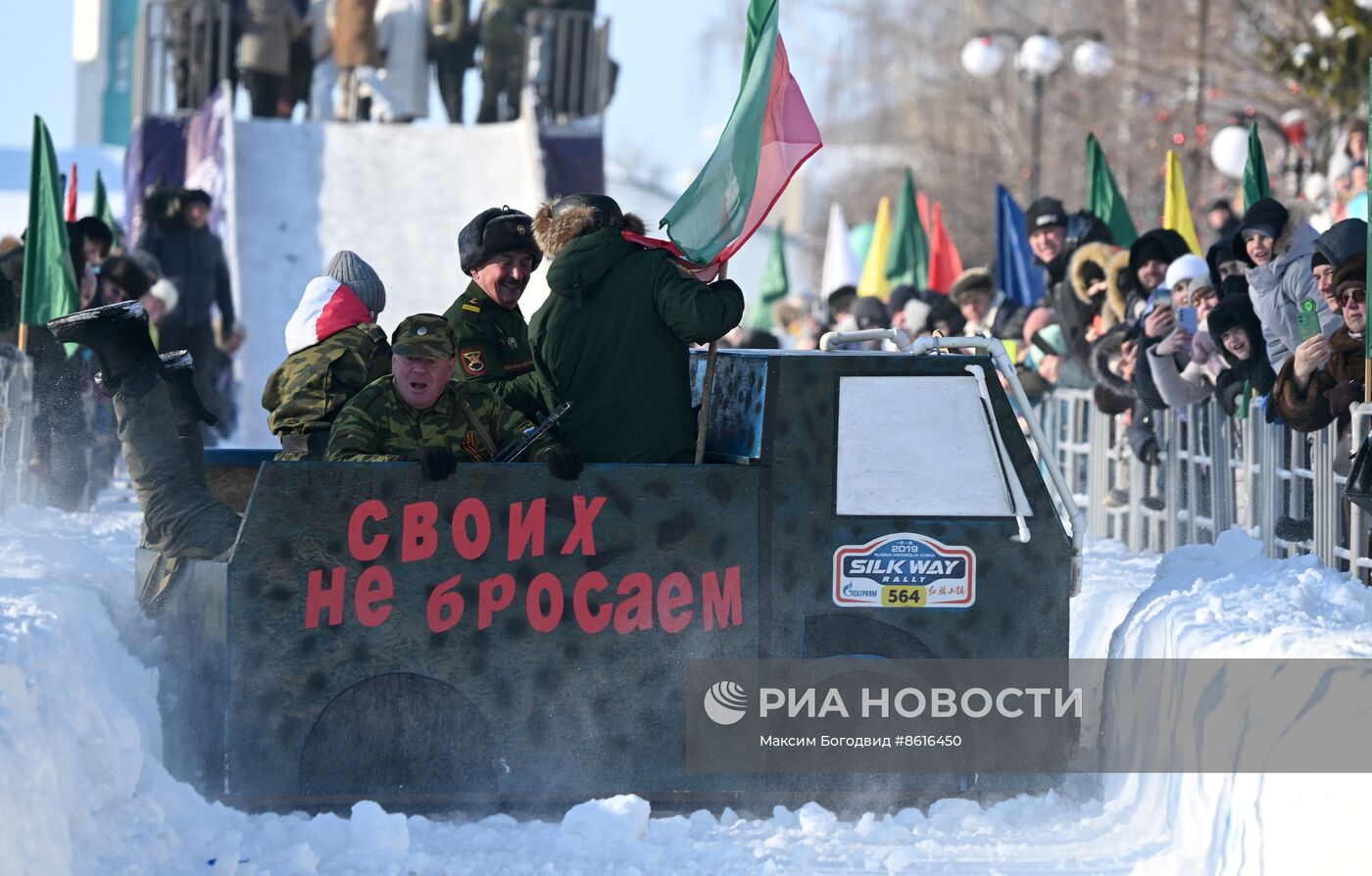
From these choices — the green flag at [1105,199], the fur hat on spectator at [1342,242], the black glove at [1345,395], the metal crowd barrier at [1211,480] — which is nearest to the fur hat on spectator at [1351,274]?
the fur hat on spectator at [1342,242]

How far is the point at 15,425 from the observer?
38.2ft

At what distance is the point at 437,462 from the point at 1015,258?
38.5ft

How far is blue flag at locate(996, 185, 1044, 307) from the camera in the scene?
55.6 ft

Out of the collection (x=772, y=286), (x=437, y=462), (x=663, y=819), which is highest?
(x=772, y=286)

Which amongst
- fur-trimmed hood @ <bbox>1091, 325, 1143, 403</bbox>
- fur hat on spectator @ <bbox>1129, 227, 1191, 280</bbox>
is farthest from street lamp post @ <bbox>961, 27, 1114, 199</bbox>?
fur-trimmed hood @ <bbox>1091, 325, 1143, 403</bbox>

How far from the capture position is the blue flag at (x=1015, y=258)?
16953 mm

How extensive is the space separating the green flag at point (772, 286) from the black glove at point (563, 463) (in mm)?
19704

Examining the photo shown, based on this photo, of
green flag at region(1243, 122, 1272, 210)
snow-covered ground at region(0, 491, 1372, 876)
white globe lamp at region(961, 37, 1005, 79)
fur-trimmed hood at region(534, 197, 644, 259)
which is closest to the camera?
snow-covered ground at region(0, 491, 1372, 876)

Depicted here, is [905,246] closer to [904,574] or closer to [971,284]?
[971,284]

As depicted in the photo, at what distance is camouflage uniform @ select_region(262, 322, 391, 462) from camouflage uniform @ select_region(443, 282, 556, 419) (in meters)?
0.33

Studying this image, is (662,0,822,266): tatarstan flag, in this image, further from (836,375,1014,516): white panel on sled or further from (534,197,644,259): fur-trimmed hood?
(836,375,1014,516): white panel on sled

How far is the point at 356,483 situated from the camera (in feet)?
19.9

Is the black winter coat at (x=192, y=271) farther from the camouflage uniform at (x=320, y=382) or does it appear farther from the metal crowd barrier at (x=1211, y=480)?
the camouflage uniform at (x=320, y=382)

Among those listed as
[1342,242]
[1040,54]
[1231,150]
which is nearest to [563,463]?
[1342,242]
